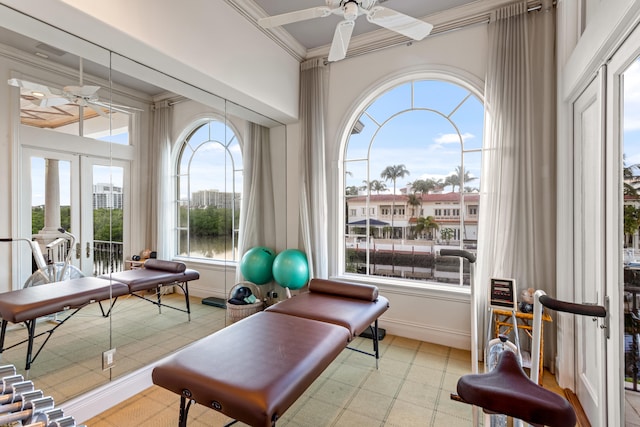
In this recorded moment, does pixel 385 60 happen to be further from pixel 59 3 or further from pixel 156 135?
pixel 59 3

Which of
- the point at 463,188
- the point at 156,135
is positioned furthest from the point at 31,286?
the point at 463,188

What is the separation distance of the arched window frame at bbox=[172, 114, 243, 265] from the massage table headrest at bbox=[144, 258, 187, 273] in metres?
0.08

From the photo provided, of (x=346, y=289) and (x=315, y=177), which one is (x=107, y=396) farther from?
(x=315, y=177)

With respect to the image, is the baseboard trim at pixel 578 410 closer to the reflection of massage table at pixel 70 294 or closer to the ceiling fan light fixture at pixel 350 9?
the ceiling fan light fixture at pixel 350 9

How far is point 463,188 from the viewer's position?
3146 mm

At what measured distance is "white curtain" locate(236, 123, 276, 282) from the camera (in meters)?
3.54

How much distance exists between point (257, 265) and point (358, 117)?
218cm

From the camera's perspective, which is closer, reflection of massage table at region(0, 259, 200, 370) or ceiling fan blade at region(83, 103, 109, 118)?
reflection of massage table at region(0, 259, 200, 370)

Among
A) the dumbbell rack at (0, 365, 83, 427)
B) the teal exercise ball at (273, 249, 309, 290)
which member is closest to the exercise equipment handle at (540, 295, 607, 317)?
the dumbbell rack at (0, 365, 83, 427)

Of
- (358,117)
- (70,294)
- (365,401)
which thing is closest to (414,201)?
(358,117)

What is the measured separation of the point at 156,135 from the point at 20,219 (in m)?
1.15

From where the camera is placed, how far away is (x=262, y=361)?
1.53 metres

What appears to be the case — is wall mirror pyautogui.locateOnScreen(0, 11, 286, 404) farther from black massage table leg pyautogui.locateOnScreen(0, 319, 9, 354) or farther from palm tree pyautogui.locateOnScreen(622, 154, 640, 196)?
palm tree pyautogui.locateOnScreen(622, 154, 640, 196)

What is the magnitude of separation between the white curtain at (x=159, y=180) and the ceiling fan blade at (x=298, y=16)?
119 centimetres
